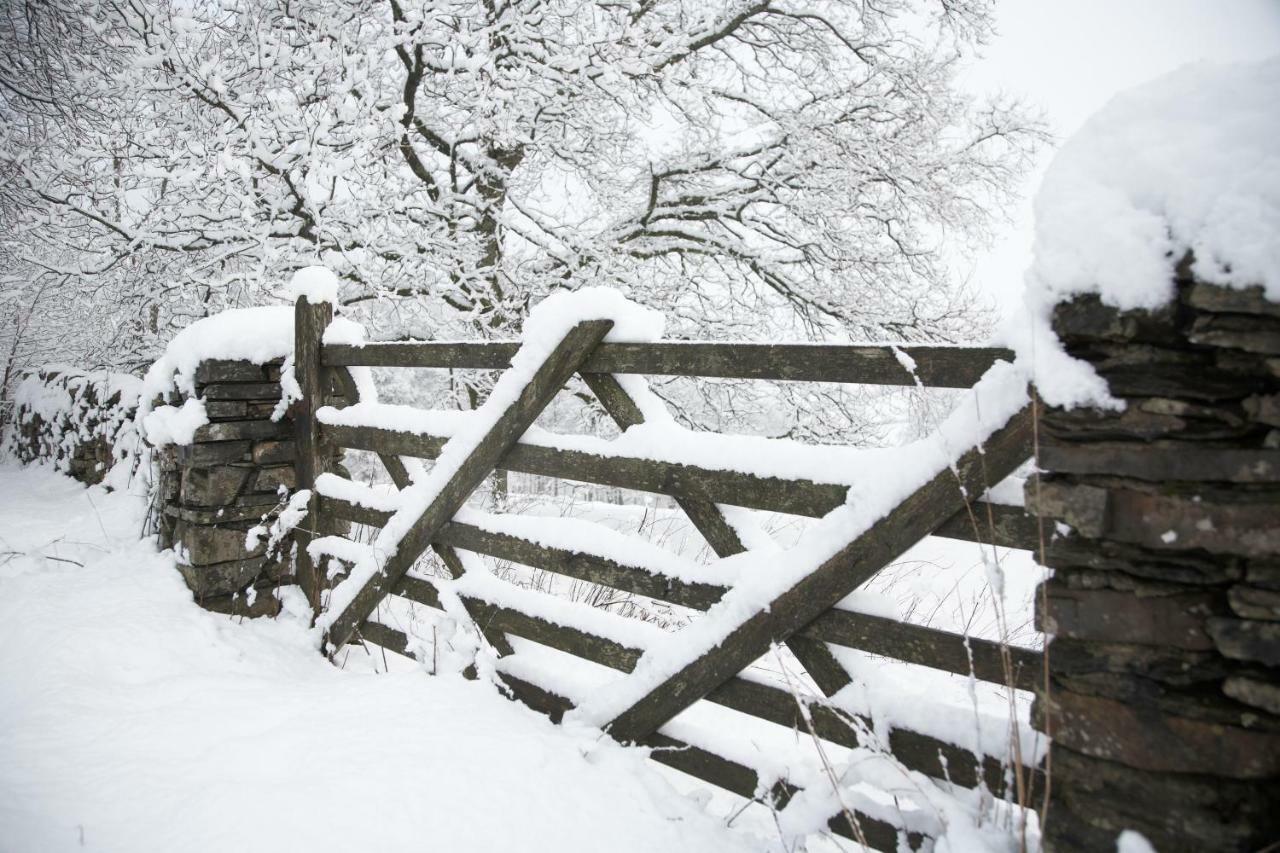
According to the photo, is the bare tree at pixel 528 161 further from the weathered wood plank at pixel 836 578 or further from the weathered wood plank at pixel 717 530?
the weathered wood plank at pixel 836 578

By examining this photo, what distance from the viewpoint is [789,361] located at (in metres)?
1.88

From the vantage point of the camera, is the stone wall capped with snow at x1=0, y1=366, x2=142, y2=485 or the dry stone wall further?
the stone wall capped with snow at x1=0, y1=366, x2=142, y2=485

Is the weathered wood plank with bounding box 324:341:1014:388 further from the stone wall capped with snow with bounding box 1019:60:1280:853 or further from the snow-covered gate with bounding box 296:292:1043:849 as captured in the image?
the stone wall capped with snow with bounding box 1019:60:1280:853

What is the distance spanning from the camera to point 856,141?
7012 mm

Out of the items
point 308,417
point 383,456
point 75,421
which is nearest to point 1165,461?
point 383,456

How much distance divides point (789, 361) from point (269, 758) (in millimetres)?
2040

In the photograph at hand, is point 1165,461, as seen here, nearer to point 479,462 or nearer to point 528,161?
point 479,462

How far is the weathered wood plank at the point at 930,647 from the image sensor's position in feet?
5.24

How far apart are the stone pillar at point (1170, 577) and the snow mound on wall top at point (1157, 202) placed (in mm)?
43

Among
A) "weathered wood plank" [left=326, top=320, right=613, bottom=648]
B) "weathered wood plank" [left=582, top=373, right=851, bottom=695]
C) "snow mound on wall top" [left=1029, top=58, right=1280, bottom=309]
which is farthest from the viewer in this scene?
"weathered wood plank" [left=326, top=320, right=613, bottom=648]

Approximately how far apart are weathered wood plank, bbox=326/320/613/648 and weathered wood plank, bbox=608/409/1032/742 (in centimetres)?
104

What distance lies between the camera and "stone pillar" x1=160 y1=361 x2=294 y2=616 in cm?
335

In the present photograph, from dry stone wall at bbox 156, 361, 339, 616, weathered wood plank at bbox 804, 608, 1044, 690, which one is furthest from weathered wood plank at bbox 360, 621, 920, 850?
dry stone wall at bbox 156, 361, 339, 616

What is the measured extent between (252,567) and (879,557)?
3236 millimetres
